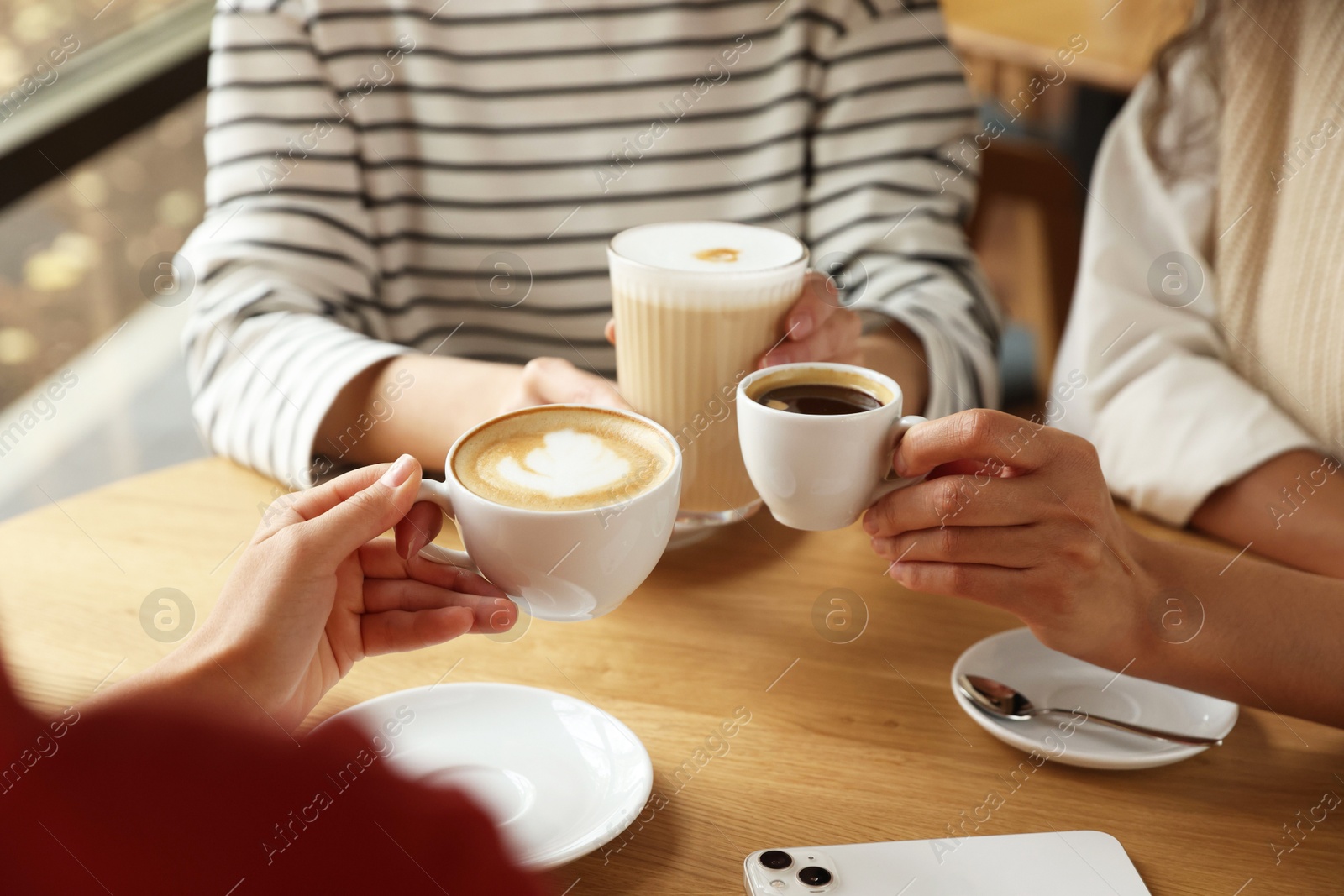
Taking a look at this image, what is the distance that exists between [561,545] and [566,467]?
0.30ft

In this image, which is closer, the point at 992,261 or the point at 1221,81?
the point at 1221,81

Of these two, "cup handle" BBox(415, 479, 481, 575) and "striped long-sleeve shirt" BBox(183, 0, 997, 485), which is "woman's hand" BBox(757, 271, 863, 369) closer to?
"striped long-sleeve shirt" BBox(183, 0, 997, 485)

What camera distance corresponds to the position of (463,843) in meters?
0.27

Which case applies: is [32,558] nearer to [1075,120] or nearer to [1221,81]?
[1221,81]

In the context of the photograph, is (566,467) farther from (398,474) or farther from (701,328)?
(701,328)

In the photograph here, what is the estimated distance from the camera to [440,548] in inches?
28.9

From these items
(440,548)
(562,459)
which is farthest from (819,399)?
(440,548)

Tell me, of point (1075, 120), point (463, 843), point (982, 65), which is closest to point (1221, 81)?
point (463, 843)

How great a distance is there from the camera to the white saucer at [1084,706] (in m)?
0.75

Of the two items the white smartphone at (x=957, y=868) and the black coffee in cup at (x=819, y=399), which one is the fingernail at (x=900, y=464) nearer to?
the black coffee in cup at (x=819, y=399)

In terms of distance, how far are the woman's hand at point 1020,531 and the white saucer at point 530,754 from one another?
266mm

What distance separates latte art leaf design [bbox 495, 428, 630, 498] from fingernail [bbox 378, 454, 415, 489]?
63 mm

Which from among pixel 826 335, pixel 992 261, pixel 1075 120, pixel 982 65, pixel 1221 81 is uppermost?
pixel 1221 81

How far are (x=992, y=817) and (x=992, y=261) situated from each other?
3146 mm
